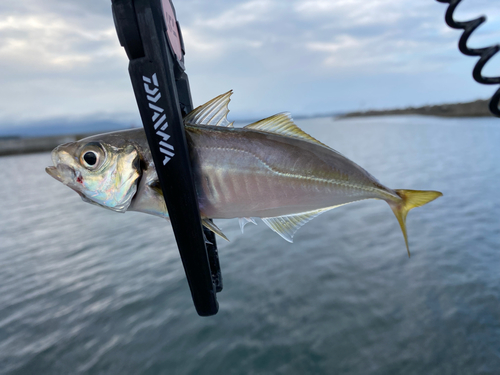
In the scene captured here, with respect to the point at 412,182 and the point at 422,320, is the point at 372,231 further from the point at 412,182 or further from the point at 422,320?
the point at 412,182

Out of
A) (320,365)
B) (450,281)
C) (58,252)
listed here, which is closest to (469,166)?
(450,281)

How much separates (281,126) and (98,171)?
2.30 ft

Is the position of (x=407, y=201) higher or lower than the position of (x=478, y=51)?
lower

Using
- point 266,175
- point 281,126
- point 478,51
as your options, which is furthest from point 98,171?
point 478,51

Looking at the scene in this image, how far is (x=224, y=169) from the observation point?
44.5 inches

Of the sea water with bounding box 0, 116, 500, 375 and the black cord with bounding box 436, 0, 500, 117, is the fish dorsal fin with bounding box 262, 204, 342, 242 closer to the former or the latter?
the black cord with bounding box 436, 0, 500, 117

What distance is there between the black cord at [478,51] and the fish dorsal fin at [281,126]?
3.03ft

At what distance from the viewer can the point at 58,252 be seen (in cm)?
939

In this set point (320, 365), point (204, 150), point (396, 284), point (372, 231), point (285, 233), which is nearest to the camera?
point (204, 150)

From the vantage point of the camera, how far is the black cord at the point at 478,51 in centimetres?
148

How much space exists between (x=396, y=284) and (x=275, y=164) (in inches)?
249

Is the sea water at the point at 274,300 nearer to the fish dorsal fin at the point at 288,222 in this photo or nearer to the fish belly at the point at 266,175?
the fish dorsal fin at the point at 288,222

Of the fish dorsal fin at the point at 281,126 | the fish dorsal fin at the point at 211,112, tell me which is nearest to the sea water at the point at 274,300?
the fish dorsal fin at the point at 281,126

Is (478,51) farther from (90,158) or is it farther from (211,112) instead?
(90,158)
